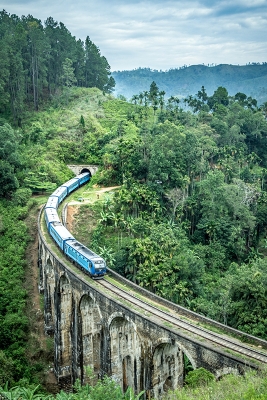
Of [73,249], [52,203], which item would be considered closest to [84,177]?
[52,203]

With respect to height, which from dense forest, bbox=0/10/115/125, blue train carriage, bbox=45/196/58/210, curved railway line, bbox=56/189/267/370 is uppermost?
dense forest, bbox=0/10/115/125

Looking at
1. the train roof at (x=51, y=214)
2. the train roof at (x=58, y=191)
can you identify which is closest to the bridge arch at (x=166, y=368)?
the train roof at (x=51, y=214)

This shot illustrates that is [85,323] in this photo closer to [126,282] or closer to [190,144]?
[126,282]

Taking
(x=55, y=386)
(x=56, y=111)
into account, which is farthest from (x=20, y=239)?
(x=56, y=111)

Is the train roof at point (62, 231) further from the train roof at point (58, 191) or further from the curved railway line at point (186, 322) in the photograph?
the train roof at point (58, 191)

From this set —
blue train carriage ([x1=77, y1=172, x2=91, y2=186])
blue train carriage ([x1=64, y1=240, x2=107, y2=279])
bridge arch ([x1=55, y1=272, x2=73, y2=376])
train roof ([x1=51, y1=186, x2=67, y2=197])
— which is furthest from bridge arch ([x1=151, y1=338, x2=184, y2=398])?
blue train carriage ([x1=77, y1=172, x2=91, y2=186])

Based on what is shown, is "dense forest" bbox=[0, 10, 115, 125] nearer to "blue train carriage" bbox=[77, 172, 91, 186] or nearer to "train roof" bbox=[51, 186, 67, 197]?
"blue train carriage" bbox=[77, 172, 91, 186]

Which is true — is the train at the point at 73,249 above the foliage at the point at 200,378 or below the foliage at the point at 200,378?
above
